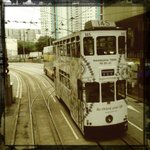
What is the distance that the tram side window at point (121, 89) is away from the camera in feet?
44.9

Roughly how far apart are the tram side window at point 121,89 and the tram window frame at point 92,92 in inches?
39.0

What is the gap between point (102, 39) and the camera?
1344 centimetres

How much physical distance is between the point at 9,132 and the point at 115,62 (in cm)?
677

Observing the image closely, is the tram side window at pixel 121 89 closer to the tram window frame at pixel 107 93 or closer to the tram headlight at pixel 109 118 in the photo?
the tram window frame at pixel 107 93

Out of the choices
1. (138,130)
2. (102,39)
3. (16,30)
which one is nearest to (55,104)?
(138,130)

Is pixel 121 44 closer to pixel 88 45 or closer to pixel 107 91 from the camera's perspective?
pixel 88 45

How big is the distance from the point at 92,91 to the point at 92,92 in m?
0.04

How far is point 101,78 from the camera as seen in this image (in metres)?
13.3

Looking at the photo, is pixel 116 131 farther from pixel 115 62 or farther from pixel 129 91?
pixel 129 91

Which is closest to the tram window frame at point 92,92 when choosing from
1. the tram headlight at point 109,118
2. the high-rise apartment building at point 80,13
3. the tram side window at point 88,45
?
the tram headlight at point 109,118

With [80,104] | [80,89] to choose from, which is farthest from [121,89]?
[80,104]

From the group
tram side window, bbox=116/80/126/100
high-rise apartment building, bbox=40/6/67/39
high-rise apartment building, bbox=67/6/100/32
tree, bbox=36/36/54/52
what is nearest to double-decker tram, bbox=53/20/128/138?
tram side window, bbox=116/80/126/100

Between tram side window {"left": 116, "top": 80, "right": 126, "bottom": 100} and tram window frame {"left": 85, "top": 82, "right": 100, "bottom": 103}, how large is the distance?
3.25ft

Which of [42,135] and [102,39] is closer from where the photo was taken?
[102,39]
